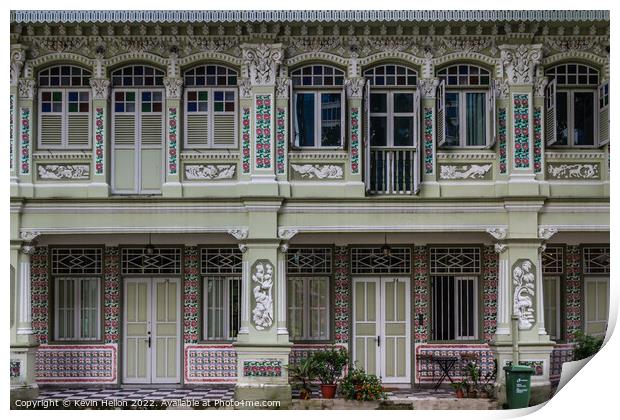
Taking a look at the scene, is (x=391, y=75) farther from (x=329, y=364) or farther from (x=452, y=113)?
(x=329, y=364)

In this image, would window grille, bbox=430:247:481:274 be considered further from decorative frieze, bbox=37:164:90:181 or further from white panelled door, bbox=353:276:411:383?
decorative frieze, bbox=37:164:90:181

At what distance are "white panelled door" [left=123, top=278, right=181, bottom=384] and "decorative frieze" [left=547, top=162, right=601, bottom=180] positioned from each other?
6.75 metres

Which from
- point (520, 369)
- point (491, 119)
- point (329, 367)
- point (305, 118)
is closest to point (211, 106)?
point (305, 118)

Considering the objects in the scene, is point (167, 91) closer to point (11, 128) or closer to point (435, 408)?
point (11, 128)

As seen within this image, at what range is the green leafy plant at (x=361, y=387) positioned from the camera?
1900 centimetres

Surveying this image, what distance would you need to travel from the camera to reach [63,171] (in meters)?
19.4

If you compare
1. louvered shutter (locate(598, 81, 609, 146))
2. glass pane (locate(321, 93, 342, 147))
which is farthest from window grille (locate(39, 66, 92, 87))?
louvered shutter (locate(598, 81, 609, 146))

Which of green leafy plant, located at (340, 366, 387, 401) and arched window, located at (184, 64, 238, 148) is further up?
arched window, located at (184, 64, 238, 148)

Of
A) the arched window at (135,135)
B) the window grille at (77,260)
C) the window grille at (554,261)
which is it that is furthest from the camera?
the window grille at (554,261)

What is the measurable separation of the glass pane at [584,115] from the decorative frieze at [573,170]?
19.0 inches

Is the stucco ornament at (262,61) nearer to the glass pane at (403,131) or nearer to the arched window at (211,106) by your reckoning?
the arched window at (211,106)

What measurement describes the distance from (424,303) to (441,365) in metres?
1.18

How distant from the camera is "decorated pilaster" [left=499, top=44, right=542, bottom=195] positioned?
19.3 meters

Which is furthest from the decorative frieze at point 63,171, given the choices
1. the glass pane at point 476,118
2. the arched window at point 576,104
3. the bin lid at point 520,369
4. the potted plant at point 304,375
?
the arched window at point 576,104
